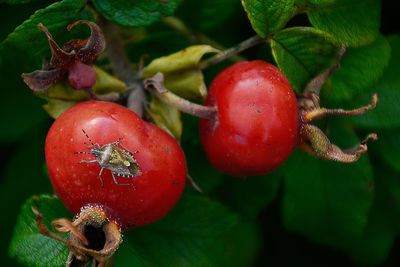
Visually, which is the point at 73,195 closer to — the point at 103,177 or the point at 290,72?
the point at 103,177

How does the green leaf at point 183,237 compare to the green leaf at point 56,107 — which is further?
the green leaf at point 183,237

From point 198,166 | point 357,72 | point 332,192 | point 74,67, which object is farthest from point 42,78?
point 332,192

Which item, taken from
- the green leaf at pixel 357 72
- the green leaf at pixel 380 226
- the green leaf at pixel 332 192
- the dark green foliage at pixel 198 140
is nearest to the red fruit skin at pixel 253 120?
the dark green foliage at pixel 198 140

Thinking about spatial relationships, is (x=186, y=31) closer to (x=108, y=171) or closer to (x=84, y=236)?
(x=108, y=171)

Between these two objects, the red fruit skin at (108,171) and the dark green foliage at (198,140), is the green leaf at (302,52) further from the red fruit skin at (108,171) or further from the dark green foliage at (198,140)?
the red fruit skin at (108,171)

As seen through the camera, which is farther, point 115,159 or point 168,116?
point 168,116
